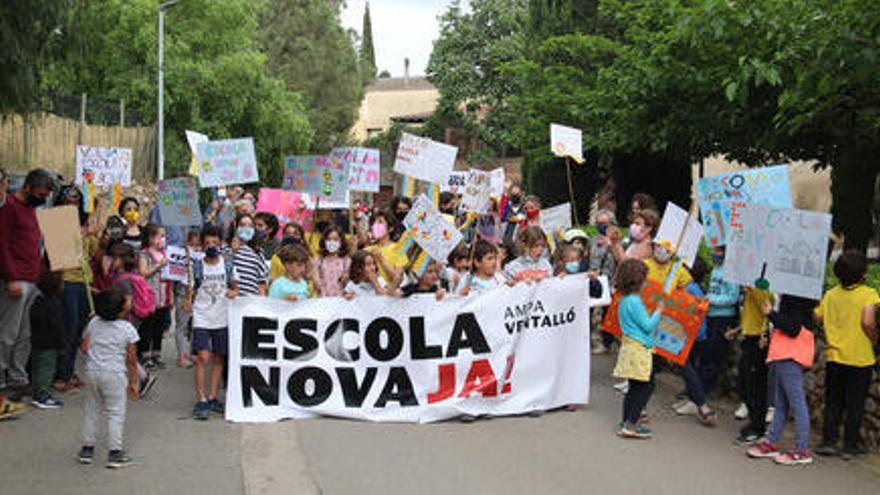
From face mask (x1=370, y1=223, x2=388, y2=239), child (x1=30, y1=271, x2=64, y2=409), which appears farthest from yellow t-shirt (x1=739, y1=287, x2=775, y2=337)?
child (x1=30, y1=271, x2=64, y2=409)

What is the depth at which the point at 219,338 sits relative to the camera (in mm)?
8680

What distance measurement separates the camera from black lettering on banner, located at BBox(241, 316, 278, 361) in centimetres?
836

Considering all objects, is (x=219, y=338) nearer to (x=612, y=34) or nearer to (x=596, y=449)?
(x=596, y=449)

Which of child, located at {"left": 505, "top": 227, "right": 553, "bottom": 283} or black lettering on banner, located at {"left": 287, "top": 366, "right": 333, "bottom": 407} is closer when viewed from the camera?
black lettering on banner, located at {"left": 287, "top": 366, "right": 333, "bottom": 407}

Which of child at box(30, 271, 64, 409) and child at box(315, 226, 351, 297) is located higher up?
child at box(315, 226, 351, 297)

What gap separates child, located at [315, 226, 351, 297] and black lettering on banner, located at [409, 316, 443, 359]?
1.43 metres

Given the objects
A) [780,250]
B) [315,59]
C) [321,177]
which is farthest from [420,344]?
[315,59]

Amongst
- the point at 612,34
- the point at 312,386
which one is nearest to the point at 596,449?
the point at 312,386

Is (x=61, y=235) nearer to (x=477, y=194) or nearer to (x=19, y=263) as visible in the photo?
(x=19, y=263)

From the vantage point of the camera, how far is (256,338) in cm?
838

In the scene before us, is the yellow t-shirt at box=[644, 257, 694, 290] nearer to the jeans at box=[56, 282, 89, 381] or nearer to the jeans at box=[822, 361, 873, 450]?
the jeans at box=[822, 361, 873, 450]

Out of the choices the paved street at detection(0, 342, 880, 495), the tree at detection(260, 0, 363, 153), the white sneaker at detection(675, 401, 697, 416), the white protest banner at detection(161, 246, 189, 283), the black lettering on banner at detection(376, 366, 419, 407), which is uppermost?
the tree at detection(260, 0, 363, 153)

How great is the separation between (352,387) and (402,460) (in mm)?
1335

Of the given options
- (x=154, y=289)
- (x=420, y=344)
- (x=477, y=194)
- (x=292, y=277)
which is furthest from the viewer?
(x=477, y=194)
